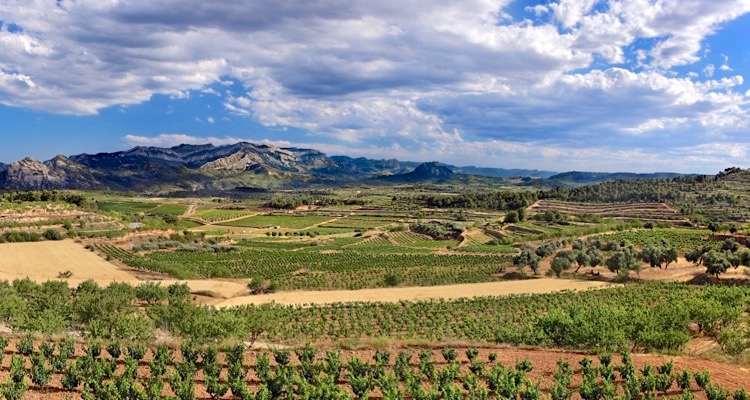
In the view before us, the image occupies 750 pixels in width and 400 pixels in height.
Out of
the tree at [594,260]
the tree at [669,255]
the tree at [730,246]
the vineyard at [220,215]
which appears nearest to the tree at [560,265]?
the tree at [594,260]

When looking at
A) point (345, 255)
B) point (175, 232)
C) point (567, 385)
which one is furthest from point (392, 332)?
point (175, 232)

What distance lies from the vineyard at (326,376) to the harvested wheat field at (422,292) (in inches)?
1290

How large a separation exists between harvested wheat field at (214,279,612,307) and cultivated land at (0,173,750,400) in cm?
40

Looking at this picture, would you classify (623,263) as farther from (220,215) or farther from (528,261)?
(220,215)

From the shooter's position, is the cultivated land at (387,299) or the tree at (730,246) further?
Answer: the tree at (730,246)

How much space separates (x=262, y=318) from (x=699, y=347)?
1223 inches

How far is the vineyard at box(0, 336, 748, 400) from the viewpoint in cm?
2078

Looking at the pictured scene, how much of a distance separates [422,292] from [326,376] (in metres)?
44.7

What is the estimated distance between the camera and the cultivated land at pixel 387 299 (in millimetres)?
23688

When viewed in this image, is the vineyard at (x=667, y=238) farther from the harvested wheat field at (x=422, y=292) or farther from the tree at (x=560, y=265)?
the harvested wheat field at (x=422, y=292)

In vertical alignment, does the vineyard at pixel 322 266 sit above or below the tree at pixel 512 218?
below

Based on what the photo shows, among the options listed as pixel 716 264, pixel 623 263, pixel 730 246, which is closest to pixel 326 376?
pixel 623 263

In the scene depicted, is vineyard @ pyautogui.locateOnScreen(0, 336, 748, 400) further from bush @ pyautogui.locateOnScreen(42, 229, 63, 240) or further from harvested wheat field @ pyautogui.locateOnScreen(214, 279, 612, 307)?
bush @ pyautogui.locateOnScreen(42, 229, 63, 240)

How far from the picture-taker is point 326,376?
23.2m
